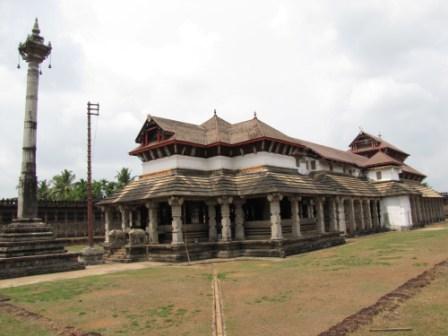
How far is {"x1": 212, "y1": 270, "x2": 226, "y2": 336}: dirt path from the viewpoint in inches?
285

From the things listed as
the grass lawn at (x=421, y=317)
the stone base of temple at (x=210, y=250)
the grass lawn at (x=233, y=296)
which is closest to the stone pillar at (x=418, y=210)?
the stone base of temple at (x=210, y=250)

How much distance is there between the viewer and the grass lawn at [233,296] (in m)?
7.74

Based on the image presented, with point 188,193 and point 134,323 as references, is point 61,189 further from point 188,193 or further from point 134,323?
point 134,323

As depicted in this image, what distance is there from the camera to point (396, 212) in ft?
130

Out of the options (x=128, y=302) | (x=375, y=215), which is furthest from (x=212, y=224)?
(x=375, y=215)

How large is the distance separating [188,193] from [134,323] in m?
13.3

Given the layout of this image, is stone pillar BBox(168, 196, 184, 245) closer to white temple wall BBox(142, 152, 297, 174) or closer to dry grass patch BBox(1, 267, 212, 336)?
white temple wall BBox(142, 152, 297, 174)

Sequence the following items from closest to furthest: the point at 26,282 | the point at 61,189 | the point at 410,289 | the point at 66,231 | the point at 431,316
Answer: the point at 431,316, the point at 410,289, the point at 26,282, the point at 66,231, the point at 61,189

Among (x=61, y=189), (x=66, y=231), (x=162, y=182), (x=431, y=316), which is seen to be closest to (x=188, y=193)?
(x=162, y=182)

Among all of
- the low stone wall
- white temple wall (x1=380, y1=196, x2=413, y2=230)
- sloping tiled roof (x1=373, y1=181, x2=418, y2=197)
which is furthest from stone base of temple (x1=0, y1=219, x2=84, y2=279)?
white temple wall (x1=380, y1=196, x2=413, y2=230)

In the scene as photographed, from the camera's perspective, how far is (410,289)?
984 centimetres

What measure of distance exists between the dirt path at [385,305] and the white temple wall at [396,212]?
96.0 ft

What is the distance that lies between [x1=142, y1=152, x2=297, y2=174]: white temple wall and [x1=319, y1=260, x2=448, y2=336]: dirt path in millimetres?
13333

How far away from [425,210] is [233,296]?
4367cm
